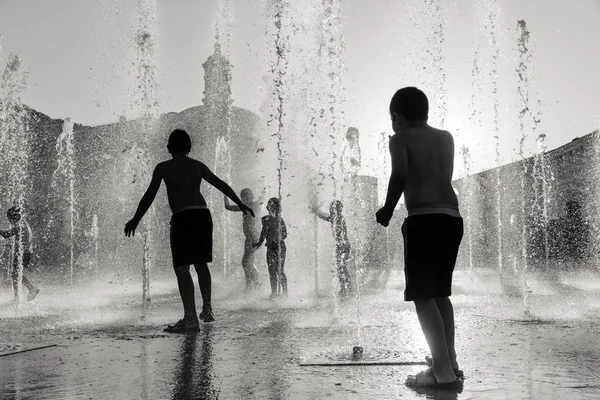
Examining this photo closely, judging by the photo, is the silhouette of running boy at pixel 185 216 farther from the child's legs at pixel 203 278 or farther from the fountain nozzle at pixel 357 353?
the fountain nozzle at pixel 357 353

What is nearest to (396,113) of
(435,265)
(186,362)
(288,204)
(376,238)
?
(435,265)

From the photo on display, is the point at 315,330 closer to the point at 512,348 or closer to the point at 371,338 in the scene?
the point at 371,338

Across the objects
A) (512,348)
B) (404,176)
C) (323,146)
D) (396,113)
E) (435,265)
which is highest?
(323,146)

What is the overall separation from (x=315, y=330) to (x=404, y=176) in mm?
2717

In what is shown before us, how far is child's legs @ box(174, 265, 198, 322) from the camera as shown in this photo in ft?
18.1

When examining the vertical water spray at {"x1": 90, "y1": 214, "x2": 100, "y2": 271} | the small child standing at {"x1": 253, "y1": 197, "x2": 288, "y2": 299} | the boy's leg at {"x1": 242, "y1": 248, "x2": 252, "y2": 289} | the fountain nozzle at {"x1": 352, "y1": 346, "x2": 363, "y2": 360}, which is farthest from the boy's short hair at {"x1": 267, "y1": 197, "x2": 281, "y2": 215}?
the vertical water spray at {"x1": 90, "y1": 214, "x2": 100, "y2": 271}

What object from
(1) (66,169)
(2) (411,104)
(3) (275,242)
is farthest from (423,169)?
(1) (66,169)

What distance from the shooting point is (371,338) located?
5.11 metres

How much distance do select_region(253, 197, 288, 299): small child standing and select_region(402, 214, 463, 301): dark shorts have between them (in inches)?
262

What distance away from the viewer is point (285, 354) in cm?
433

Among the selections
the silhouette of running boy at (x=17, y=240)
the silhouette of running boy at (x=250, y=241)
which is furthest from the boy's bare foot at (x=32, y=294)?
the silhouette of running boy at (x=250, y=241)

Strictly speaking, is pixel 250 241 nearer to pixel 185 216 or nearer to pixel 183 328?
pixel 185 216

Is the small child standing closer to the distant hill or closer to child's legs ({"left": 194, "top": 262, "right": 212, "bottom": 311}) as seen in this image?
child's legs ({"left": 194, "top": 262, "right": 212, "bottom": 311})

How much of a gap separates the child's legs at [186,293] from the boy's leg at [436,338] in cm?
266
